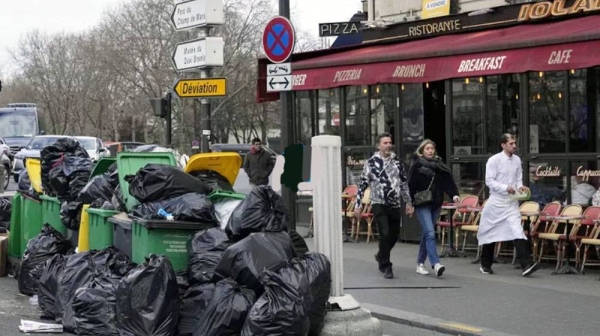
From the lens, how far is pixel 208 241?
8.54 meters

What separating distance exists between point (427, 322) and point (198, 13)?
18.6 feet

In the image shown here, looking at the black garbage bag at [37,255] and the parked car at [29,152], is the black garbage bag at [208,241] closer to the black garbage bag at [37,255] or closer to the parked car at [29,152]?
the black garbage bag at [37,255]

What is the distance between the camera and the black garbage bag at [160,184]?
931 centimetres

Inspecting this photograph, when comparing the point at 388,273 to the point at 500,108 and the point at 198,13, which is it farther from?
the point at 198,13

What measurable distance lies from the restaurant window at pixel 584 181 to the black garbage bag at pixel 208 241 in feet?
19.4

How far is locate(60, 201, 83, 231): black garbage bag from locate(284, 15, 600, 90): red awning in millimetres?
5838

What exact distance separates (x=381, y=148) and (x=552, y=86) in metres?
2.75

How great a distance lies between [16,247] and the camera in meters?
12.4

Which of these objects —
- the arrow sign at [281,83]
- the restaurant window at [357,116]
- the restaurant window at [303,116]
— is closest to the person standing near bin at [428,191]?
the arrow sign at [281,83]

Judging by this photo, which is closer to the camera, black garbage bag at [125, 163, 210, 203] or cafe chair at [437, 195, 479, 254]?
black garbage bag at [125, 163, 210, 203]

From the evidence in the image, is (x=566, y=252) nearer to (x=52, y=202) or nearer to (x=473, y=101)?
(x=473, y=101)

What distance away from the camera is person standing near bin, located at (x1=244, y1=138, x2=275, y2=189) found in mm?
20766

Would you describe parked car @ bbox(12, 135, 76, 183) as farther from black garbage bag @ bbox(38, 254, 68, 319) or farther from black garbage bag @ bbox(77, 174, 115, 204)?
black garbage bag @ bbox(38, 254, 68, 319)

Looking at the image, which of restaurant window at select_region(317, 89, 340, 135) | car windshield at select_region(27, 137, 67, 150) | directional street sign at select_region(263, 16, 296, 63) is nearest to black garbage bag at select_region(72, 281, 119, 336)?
directional street sign at select_region(263, 16, 296, 63)
